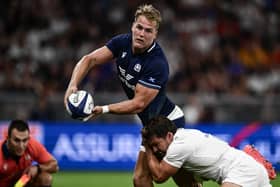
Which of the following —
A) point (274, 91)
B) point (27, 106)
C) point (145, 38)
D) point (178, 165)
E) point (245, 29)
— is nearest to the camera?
point (178, 165)

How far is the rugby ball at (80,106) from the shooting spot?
315 inches

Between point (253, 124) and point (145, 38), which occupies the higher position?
point (145, 38)

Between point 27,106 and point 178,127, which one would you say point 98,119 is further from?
point 178,127

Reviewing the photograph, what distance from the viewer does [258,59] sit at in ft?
58.0

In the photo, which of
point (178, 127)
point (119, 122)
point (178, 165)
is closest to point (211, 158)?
point (178, 165)

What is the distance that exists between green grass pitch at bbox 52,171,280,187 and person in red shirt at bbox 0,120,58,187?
286cm

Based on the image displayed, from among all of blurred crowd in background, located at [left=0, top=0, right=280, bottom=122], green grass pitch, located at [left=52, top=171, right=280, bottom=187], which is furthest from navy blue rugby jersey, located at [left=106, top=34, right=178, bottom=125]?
blurred crowd in background, located at [left=0, top=0, right=280, bottom=122]

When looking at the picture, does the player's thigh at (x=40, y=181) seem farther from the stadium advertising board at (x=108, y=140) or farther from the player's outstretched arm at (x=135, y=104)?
the stadium advertising board at (x=108, y=140)

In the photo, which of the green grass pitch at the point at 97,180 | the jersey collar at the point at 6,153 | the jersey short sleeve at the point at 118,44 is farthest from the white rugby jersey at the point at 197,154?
the green grass pitch at the point at 97,180

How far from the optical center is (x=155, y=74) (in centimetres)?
855

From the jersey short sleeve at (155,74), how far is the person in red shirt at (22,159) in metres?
1.67

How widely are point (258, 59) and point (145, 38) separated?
949 centimetres

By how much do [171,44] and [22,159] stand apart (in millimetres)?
8547

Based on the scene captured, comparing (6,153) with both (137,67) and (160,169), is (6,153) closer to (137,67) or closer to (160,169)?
(137,67)
